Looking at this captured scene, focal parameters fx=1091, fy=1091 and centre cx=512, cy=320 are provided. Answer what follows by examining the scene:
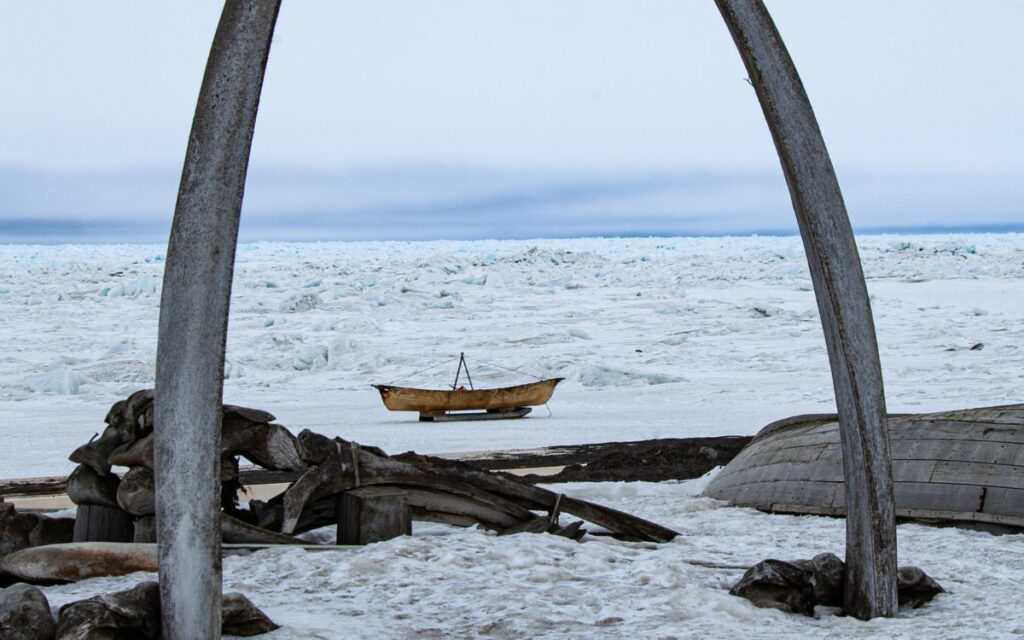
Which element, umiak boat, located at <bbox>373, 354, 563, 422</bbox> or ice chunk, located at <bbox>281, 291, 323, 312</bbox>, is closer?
umiak boat, located at <bbox>373, 354, 563, 422</bbox>

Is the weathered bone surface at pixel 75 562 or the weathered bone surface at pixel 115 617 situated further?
the weathered bone surface at pixel 75 562

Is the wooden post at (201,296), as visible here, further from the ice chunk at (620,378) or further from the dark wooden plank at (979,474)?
the ice chunk at (620,378)

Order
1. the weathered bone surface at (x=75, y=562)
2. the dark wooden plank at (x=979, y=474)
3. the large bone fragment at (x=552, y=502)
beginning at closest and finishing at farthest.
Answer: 1. the weathered bone surface at (x=75, y=562)
2. the large bone fragment at (x=552, y=502)
3. the dark wooden plank at (x=979, y=474)

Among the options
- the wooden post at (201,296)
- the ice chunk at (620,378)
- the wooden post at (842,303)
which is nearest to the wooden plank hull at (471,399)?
the ice chunk at (620,378)

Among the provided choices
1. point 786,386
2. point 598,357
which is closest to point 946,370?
point 786,386

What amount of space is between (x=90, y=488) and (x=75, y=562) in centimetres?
70

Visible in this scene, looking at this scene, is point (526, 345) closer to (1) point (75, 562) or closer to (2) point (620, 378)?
(2) point (620, 378)

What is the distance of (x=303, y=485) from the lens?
614 centimetres

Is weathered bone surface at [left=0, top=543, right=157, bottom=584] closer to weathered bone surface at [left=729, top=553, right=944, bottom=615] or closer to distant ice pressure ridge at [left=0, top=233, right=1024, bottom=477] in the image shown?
weathered bone surface at [left=729, top=553, right=944, bottom=615]

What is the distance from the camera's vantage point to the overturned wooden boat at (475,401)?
17500 millimetres

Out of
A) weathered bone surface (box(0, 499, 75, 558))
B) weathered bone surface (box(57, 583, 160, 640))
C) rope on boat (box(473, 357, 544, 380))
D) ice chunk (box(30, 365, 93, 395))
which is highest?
weathered bone surface (box(57, 583, 160, 640))

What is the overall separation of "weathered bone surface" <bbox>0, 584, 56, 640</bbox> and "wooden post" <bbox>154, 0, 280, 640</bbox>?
1.76ft

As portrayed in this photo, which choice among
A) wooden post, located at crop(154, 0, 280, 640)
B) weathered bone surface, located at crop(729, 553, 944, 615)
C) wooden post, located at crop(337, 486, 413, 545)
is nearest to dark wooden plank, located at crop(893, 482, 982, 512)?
weathered bone surface, located at crop(729, 553, 944, 615)

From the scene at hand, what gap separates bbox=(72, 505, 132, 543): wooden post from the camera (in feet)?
19.8
